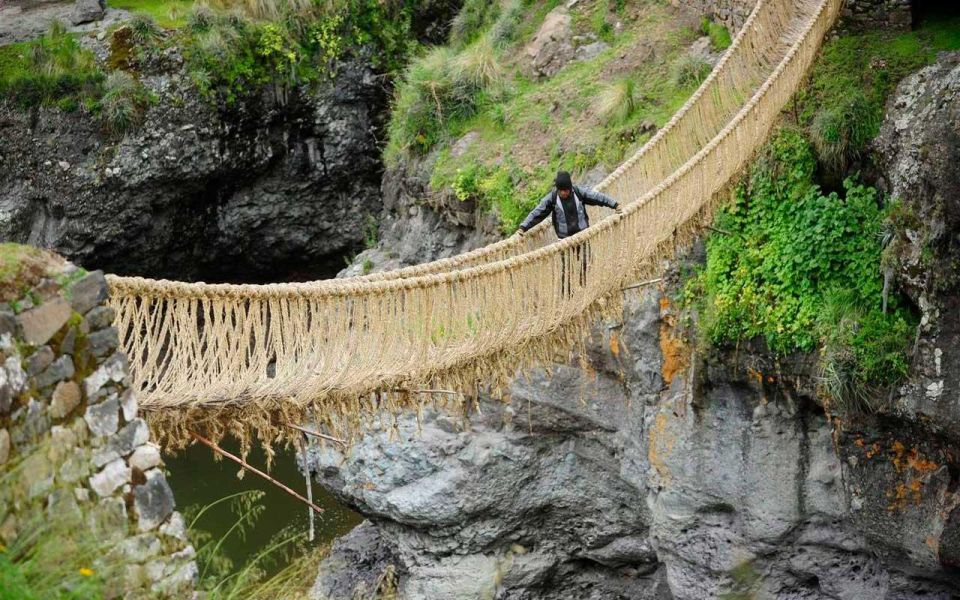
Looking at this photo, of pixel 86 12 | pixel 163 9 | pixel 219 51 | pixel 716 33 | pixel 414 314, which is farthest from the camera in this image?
pixel 163 9

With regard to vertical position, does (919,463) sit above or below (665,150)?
below

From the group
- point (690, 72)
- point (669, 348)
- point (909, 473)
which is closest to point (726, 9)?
point (690, 72)

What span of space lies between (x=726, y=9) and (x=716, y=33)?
218 mm

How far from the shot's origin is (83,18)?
1207 centimetres

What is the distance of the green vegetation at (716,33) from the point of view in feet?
29.4

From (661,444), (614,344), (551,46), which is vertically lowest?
(661,444)

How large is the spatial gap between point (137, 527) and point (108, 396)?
16.9 inches

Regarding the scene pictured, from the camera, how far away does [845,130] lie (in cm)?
705

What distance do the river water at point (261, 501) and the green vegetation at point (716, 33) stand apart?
17.8ft

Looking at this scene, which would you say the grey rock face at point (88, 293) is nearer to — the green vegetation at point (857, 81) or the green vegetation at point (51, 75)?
the green vegetation at point (857, 81)

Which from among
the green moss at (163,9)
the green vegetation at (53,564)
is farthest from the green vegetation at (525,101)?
the green vegetation at (53,564)

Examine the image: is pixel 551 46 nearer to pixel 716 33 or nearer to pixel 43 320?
A: pixel 716 33

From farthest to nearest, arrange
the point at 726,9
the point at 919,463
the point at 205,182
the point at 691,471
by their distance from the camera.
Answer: the point at 205,182 < the point at 726,9 < the point at 691,471 < the point at 919,463

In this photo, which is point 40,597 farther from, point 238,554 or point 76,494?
point 238,554
